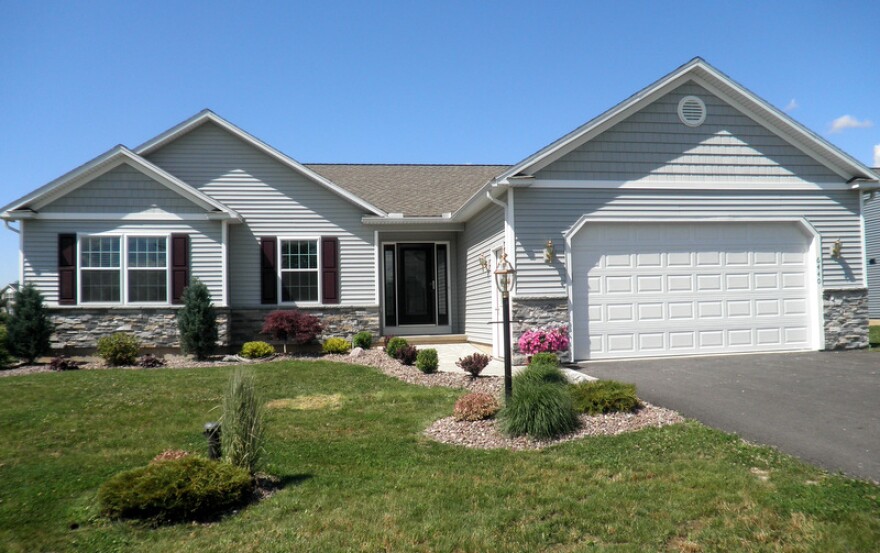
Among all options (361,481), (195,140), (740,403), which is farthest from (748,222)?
(195,140)

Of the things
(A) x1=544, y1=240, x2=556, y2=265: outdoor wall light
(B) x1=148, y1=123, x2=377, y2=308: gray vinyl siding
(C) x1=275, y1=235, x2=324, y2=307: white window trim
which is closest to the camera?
(A) x1=544, y1=240, x2=556, y2=265: outdoor wall light

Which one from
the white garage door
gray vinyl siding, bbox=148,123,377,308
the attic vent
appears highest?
the attic vent

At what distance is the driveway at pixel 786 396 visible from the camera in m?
→ 5.88

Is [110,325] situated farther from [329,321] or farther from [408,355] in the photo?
[408,355]

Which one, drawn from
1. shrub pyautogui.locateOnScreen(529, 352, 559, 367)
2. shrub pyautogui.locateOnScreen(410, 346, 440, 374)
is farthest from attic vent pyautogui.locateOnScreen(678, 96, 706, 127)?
shrub pyautogui.locateOnScreen(410, 346, 440, 374)

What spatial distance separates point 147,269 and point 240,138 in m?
3.71

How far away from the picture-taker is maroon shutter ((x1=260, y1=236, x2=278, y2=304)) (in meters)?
14.7

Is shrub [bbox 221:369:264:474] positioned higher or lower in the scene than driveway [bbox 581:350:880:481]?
higher

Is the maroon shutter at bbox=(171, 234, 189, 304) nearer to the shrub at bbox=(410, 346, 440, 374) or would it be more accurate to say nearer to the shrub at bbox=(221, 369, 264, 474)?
the shrub at bbox=(410, 346, 440, 374)

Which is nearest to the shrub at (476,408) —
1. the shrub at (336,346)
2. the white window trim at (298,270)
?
the shrub at (336,346)

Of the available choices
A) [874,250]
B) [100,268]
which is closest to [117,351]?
[100,268]

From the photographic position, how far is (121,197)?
44.4 ft

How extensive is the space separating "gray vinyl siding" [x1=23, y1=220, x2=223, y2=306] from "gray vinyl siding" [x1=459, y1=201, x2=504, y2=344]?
19.1ft

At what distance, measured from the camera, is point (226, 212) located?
13680mm
